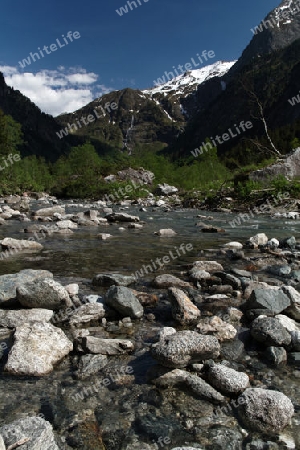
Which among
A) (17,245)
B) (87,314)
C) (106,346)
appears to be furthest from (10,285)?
(17,245)

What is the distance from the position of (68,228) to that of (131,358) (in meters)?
11.0

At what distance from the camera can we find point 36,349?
10.6 ft

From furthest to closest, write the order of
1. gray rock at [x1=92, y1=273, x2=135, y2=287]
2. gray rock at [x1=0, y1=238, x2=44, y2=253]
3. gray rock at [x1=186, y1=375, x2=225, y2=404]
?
gray rock at [x1=0, y1=238, x2=44, y2=253] < gray rock at [x1=92, y1=273, x2=135, y2=287] < gray rock at [x1=186, y1=375, x2=225, y2=404]

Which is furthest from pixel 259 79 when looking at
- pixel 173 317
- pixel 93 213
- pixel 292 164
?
pixel 173 317

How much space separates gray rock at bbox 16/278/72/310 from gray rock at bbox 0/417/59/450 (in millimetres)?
2336

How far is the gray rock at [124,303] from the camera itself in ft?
14.9

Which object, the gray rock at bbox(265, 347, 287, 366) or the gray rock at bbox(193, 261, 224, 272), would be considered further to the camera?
the gray rock at bbox(193, 261, 224, 272)

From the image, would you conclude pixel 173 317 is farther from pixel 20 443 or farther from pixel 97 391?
pixel 20 443

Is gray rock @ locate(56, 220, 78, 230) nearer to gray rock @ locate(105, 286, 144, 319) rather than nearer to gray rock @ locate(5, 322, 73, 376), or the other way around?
gray rock @ locate(105, 286, 144, 319)

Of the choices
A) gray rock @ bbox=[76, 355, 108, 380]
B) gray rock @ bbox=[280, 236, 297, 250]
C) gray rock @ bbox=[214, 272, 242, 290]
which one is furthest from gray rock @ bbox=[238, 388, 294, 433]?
gray rock @ bbox=[280, 236, 297, 250]

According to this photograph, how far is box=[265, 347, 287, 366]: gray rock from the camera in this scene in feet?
11.2

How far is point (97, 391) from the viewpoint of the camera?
115 inches

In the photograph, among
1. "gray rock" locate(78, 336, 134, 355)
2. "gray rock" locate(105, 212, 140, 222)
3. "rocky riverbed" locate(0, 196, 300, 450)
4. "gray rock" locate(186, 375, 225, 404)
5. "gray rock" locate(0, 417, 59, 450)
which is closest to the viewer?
"gray rock" locate(0, 417, 59, 450)

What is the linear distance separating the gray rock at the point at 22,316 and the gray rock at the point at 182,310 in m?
1.67
